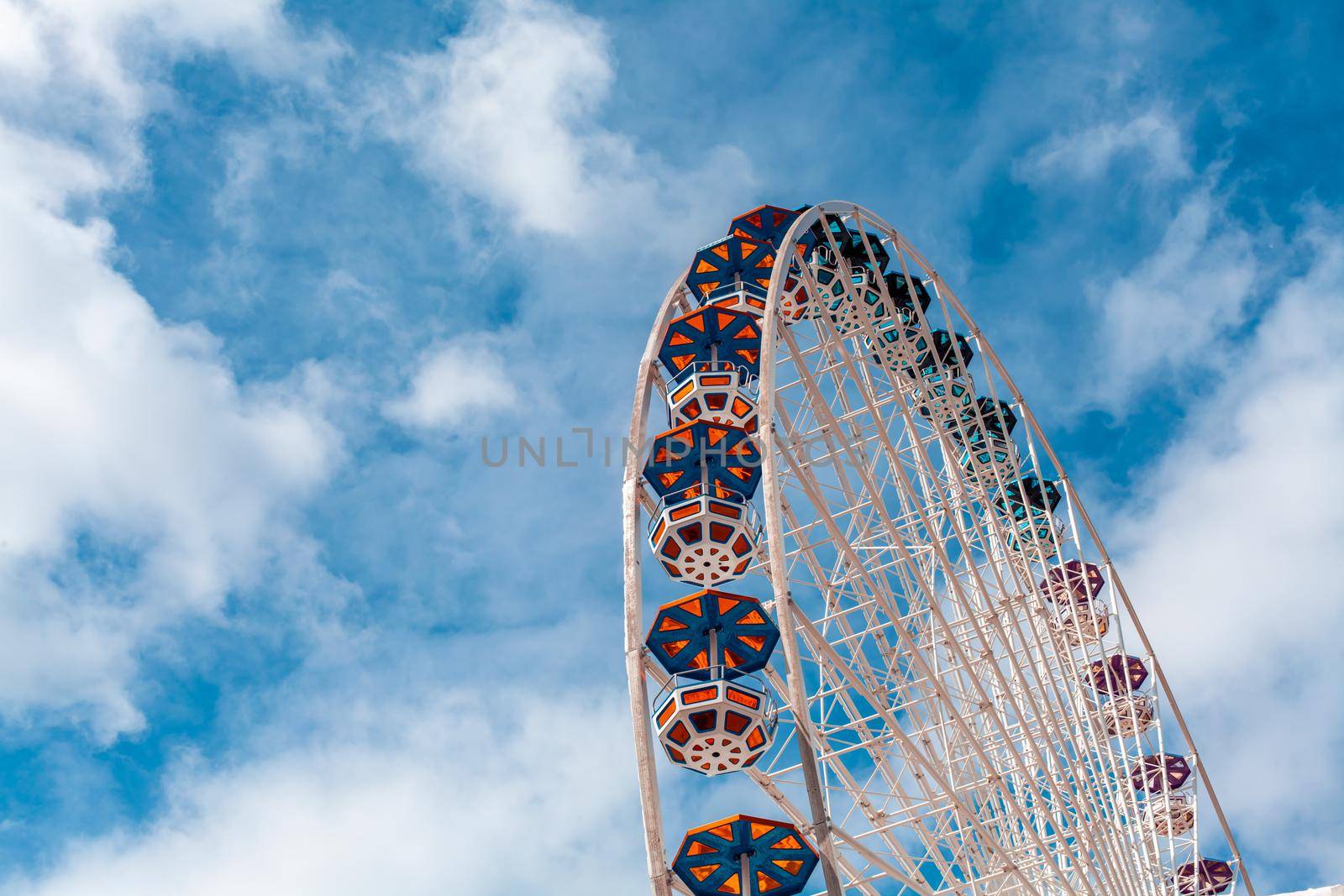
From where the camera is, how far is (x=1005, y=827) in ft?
91.1

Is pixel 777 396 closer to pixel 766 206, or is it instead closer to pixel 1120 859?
pixel 766 206

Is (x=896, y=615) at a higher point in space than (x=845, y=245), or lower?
lower

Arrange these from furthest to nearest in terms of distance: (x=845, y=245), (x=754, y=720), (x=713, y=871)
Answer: (x=845, y=245) → (x=754, y=720) → (x=713, y=871)

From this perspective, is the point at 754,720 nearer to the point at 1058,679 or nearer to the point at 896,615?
the point at 896,615

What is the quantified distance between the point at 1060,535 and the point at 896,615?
1624cm

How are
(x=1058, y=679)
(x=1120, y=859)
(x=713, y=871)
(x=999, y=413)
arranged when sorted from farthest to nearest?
1. (x=1058, y=679)
2. (x=999, y=413)
3. (x=1120, y=859)
4. (x=713, y=871)

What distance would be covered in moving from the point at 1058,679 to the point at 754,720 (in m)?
19.9

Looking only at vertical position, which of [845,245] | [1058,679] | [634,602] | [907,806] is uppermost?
[845,245]

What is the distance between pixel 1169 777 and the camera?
1425 inches

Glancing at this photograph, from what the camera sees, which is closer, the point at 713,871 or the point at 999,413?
the point at 713,871

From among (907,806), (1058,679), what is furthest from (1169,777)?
(907,806)

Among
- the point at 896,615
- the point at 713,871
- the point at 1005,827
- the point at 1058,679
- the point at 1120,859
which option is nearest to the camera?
the point at 713,871

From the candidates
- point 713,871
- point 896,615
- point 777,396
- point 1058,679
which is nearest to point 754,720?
point 713,871

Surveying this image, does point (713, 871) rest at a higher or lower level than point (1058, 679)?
lower
